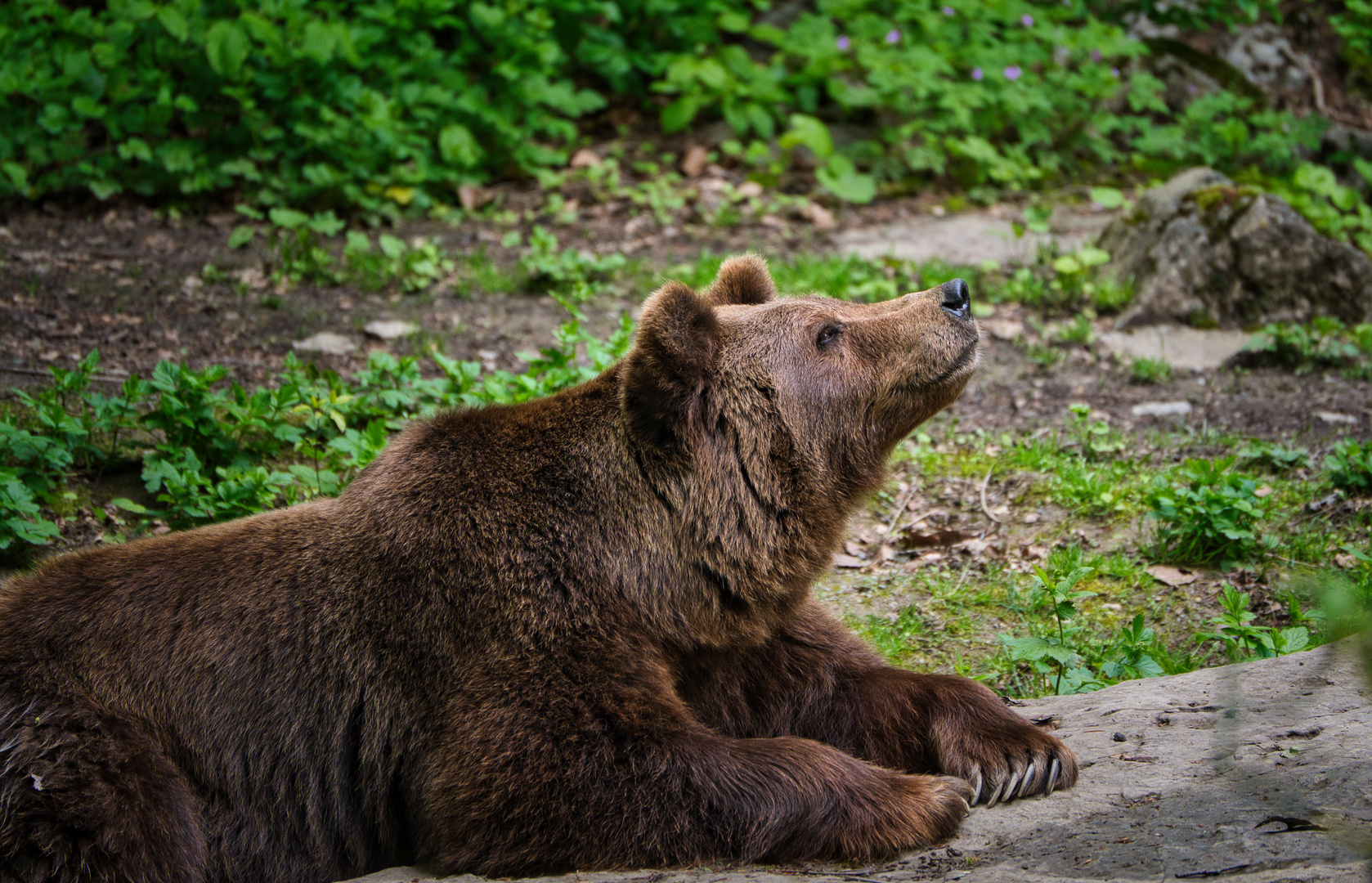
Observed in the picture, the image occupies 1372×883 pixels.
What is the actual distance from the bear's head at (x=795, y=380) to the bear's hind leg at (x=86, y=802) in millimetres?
1664

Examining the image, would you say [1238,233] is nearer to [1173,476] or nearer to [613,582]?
[1173,476]

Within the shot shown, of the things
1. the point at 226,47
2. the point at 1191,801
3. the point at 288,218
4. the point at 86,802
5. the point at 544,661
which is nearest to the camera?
the point at 1191,801

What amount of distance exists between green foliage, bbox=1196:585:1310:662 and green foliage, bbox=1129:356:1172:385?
2969 mm

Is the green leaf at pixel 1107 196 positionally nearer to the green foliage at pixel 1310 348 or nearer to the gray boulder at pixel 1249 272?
the gray boulder at pixel 1249 272

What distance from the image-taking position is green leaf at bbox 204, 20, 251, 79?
7812mm

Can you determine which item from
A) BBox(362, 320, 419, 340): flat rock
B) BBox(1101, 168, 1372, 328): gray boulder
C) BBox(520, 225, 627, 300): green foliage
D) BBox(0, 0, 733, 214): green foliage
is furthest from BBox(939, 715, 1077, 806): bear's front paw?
BBox(0, 0, 733, 214): green foliage

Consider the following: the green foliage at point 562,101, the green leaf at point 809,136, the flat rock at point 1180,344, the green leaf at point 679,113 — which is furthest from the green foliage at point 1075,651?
the green leaf at point 679,113

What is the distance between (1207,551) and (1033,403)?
2130 millimetres

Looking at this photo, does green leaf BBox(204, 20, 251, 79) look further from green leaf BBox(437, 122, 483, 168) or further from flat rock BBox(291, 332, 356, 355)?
flat rock BBox(291, 332, 356, 355)

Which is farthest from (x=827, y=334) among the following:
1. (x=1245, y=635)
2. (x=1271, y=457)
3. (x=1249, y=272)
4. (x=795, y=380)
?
(x=1249, y=272)

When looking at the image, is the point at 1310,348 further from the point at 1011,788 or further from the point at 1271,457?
the point at 1011,788

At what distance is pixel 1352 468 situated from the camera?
5.07 metres

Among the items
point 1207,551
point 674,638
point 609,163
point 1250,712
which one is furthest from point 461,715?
point 609,163

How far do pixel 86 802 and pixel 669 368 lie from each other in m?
1.95
